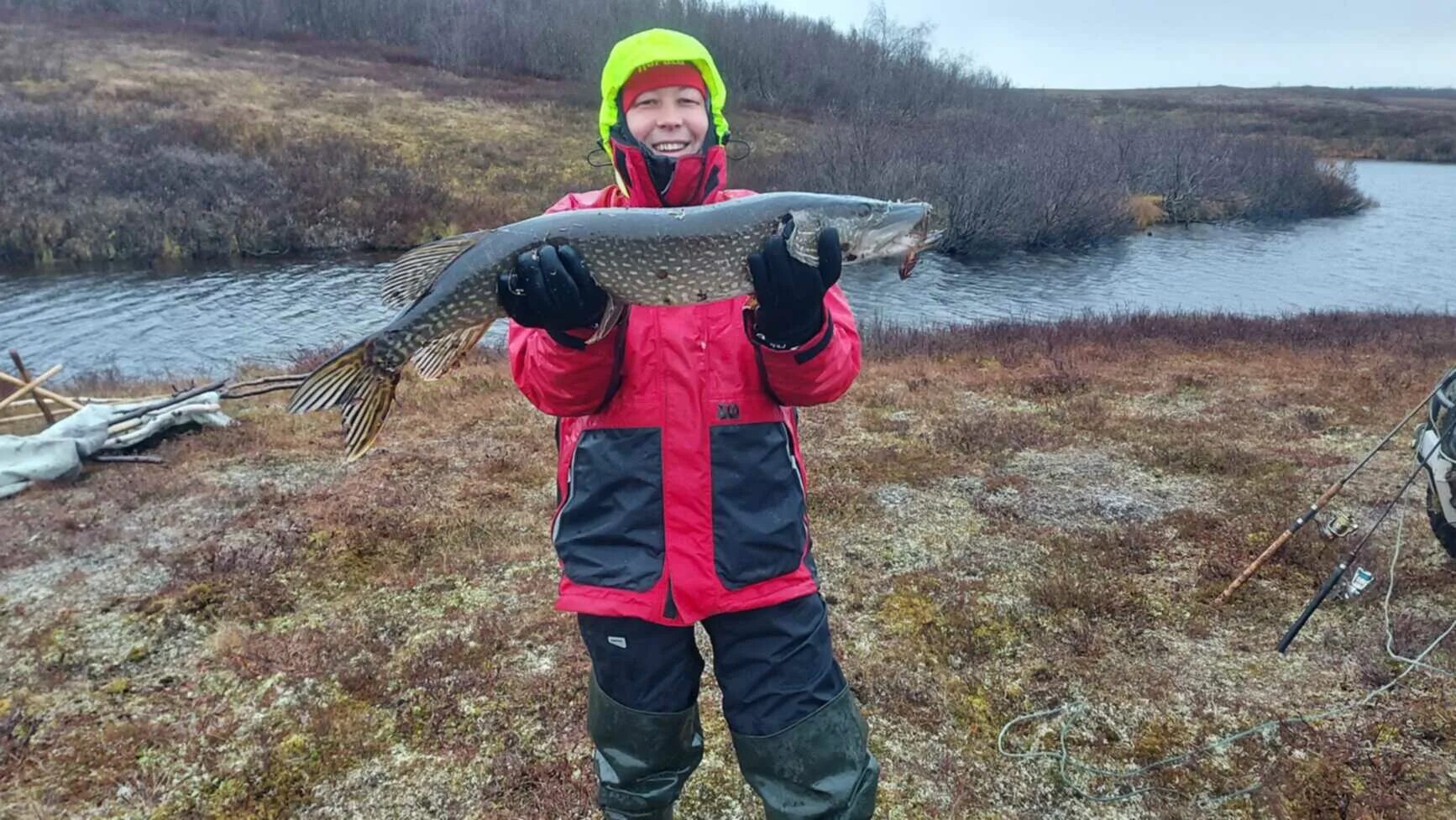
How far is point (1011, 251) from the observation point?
30859mm

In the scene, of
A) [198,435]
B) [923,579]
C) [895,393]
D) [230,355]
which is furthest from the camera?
[230,355]

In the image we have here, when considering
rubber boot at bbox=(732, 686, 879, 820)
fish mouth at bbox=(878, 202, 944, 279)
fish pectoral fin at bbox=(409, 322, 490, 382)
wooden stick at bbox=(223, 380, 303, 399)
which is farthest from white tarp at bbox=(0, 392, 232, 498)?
fish mouth at bbox=(878, 202, 944, 279)

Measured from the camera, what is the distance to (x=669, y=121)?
2.85 metres

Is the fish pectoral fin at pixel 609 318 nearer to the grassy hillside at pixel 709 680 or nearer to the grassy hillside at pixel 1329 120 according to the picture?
the grassy hillside at pixel 709 680

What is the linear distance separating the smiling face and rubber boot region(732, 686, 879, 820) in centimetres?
199

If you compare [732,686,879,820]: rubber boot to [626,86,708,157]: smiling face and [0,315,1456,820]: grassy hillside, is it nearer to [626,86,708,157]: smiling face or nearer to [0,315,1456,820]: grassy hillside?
[0,315,1456,820]: grassy hillside

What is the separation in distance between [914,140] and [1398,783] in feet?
113

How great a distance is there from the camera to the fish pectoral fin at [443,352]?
302 centimetres

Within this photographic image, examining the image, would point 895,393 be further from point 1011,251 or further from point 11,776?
point 1011,251

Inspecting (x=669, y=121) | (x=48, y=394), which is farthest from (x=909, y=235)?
(x=48, y=394)

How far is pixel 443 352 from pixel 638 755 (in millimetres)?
1645

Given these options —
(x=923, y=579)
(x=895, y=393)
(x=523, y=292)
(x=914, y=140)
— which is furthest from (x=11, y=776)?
(x=914, y=140)

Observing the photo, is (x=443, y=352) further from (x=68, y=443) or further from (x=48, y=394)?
(x=48, y=394)

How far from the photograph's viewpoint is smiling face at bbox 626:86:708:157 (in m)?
2.86
